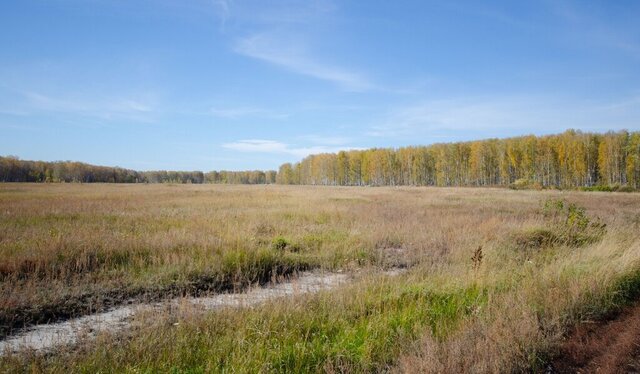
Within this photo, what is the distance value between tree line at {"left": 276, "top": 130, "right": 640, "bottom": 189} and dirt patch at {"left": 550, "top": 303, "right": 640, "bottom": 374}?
214ft

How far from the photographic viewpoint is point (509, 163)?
283 ft

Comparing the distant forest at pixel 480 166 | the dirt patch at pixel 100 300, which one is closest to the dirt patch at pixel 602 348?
the dirt patch at pixel 100 300

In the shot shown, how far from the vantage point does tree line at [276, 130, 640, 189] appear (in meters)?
74.3

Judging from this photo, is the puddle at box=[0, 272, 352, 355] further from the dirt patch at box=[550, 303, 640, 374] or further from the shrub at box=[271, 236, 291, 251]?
the dirt patch at box=[550, 303, 640, 374]

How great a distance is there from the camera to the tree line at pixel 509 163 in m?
74.3

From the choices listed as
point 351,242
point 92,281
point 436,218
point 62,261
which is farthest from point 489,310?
point 436,218

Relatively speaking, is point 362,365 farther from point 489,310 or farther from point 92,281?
point 92,281

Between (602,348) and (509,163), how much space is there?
9211 centimetres

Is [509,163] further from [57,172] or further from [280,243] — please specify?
[57,172]

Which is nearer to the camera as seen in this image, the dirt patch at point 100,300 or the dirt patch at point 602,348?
the dirt patch at point 602,348

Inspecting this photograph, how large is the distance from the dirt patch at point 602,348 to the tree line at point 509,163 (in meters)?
65.1

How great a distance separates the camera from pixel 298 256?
10500 mm

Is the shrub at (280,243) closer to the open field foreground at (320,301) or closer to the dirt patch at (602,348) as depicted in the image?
the open field foreground at (320,301)

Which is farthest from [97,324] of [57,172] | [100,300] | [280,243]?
[57,172]
